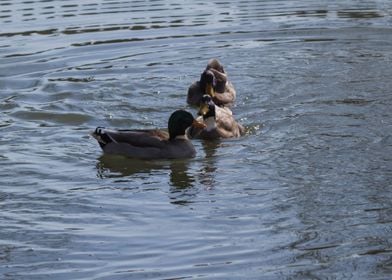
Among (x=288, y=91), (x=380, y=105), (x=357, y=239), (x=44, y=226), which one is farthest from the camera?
(x=288, y=91)

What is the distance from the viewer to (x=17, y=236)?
11.3 meters

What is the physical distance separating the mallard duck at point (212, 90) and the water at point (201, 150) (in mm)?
224

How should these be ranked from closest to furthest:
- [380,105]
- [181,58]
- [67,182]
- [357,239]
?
[357,239] → [67,182] → [380,105] → [181,58]

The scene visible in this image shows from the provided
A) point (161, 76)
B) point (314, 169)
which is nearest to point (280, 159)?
point (314, 169)

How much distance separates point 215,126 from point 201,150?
0.56 metres

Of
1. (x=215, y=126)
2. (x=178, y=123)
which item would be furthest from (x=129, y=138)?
(x=215, y=126)

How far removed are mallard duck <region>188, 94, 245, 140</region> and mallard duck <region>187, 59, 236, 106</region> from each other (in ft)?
3.74

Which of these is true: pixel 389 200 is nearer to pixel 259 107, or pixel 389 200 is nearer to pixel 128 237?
pixel 128 237

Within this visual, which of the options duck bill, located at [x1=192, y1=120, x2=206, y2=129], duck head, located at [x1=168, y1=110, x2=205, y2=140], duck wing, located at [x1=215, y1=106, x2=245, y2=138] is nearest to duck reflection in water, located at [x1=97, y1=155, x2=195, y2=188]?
duck head, located at [x1=168, y1=110, x2=205, y2=140]

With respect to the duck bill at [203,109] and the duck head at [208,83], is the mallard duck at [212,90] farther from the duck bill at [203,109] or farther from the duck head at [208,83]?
the duck bill at [203,109]

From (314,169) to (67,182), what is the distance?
2.90 meters

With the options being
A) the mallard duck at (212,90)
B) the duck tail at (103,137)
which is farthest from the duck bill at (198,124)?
the mallard duck at (212,90)

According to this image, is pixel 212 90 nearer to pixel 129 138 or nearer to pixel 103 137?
pixel 129 138

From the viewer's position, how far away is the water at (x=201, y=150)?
10500 mm
